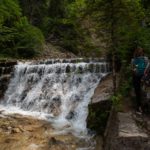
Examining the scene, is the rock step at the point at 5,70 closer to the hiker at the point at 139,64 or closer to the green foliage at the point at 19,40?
the green foliage at the point at 19,40

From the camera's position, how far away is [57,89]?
16.5m

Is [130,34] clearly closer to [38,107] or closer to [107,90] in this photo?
[107,90]

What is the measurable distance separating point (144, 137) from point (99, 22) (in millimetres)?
4271

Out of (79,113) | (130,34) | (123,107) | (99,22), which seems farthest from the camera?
(79,113)

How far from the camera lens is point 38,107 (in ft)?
51.1

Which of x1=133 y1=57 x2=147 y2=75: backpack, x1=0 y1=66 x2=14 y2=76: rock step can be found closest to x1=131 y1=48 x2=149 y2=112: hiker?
x1=133 y1=57 x2=147 y2=75: backpack

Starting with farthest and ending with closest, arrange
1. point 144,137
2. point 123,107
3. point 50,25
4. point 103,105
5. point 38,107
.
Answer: point 50,25
point 38,107
point 103,105
point 123,107
point 144,137

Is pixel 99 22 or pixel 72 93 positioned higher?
pixel 99 22

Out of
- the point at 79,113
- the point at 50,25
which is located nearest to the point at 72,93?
the point at 79,113

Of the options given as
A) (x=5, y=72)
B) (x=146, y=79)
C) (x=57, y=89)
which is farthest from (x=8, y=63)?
(x=146, y=79)

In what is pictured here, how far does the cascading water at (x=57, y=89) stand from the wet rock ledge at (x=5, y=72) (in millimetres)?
339

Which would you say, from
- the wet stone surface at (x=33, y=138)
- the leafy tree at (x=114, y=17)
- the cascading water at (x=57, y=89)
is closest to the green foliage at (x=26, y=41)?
the cascading water at (x=57, y=89)

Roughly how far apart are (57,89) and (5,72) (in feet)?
15.4

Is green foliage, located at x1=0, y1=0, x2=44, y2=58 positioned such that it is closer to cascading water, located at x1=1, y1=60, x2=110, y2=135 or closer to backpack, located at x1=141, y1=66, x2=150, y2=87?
cascading water, located at x1=1, y1=60, x2=110, y2=135
